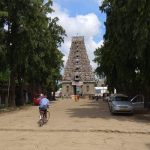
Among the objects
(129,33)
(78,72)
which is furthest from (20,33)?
(78,72)

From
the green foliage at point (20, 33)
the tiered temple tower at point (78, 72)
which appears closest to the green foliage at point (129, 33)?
the green foliage at point (20, 33)

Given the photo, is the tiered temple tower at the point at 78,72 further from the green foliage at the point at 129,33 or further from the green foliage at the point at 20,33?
the green foliage at the point at 129,33

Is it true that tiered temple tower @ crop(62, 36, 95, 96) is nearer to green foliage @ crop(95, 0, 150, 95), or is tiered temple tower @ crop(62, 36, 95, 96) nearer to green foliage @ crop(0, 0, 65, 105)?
green foliage @ crop(0, 0, 65, 105)

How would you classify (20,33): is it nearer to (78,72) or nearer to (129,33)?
(129,33)

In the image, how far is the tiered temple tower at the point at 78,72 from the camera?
179m

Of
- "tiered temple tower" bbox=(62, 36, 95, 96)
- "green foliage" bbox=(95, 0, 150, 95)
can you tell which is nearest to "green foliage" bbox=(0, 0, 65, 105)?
"green foliage" bbox=(95, 0, 150, 95)

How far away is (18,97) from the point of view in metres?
73.1

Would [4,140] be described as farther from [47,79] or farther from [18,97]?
[47,79]

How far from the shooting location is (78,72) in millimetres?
179375

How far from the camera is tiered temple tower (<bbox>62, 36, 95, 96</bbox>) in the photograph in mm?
179375

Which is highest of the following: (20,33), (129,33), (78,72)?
(78,72)

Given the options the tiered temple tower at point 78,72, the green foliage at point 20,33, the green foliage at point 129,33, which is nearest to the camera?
the green foliage at point 129,33

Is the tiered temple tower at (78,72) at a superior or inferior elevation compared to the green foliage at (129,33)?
superior

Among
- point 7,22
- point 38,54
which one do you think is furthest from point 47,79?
point 7,22
